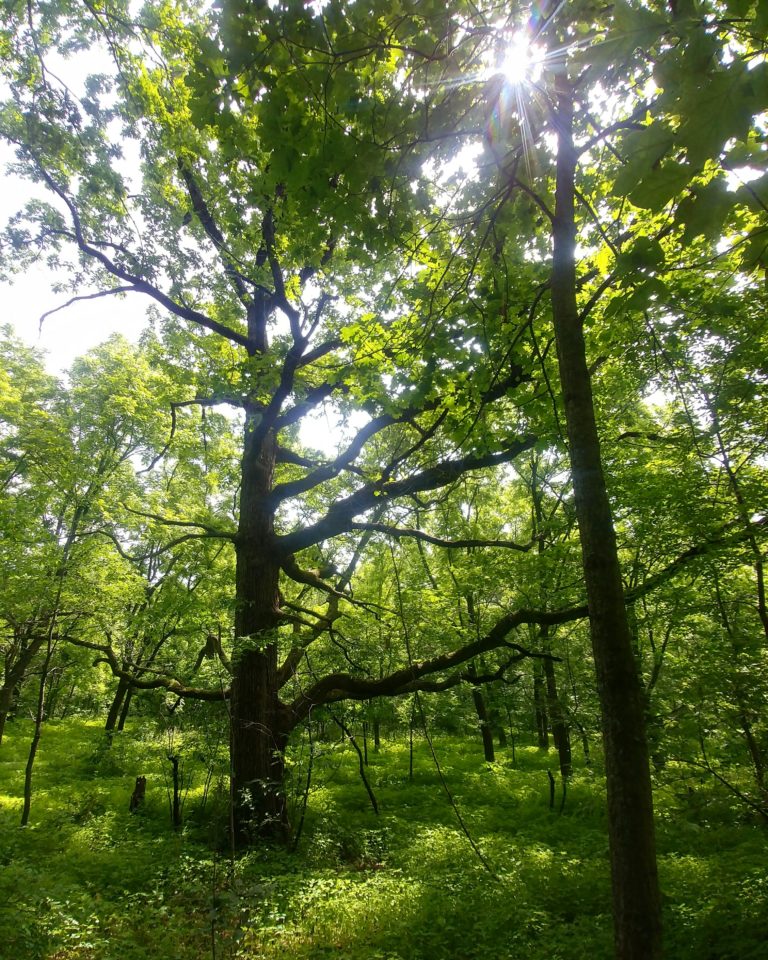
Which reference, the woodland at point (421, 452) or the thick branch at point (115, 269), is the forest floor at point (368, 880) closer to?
the woodland at point (421, 452)

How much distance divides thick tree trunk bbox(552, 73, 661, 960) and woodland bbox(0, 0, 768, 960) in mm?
13

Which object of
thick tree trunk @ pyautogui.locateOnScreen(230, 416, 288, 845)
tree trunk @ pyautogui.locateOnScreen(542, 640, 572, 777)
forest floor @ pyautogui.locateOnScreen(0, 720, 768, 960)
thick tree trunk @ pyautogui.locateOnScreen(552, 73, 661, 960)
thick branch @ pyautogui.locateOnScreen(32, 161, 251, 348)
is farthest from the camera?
tree trunk @ pyautogui.locateOnScreen(542, 640, 572, 777)

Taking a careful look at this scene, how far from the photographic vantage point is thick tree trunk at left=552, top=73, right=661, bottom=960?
4.50ft

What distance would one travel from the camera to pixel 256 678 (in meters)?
7.00

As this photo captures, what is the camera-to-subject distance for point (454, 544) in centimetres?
664

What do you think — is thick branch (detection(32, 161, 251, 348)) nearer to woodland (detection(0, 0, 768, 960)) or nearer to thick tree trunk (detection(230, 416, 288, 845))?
woodland (detection(0, 0, 768, 960))

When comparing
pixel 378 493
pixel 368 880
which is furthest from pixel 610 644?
pixel 368 880

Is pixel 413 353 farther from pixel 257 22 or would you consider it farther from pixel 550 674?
pixel 550 674

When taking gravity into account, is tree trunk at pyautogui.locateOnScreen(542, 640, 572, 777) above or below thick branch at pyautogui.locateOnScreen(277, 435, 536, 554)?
below

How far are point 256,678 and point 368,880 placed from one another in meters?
3.08

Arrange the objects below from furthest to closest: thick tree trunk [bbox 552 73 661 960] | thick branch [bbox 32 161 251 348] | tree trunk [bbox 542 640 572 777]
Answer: tree trunk [bbox 542 640 572 777], thick branch [bbox 32 161 251 348], thick tree trunk [bbox 552 73 661 960]

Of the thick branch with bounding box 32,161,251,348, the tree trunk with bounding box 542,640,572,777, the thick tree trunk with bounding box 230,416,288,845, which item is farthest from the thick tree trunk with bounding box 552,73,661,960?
the tree trunk with bounding box 542,640,572,777

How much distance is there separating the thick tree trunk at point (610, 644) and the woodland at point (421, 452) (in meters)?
0.01

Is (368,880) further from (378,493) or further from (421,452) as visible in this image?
(421,452)
